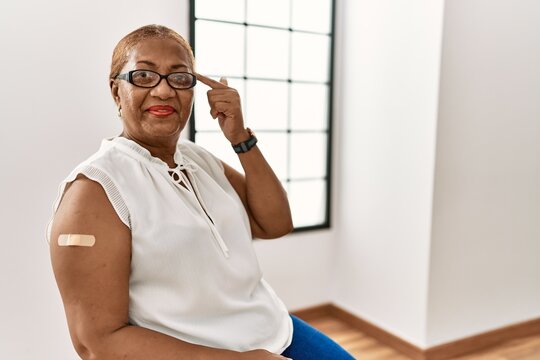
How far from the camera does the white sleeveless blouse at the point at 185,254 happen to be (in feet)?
3.21

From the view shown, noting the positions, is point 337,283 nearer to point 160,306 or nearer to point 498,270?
point 498,270

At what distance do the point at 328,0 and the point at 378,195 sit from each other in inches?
47.3

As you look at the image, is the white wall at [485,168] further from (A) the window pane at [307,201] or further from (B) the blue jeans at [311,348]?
(B) the blue jeans at [311,348]

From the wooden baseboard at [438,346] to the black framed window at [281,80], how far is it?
1.84ft

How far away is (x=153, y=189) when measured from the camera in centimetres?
104

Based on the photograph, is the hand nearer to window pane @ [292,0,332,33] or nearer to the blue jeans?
the blue jeans

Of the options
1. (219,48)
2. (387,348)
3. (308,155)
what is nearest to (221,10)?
(219,48)

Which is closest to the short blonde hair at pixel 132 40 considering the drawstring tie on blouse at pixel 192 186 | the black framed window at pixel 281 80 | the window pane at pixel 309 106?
the drawstring tie on blouse at pixel 192 186

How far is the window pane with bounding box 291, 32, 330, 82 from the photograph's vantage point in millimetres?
2705

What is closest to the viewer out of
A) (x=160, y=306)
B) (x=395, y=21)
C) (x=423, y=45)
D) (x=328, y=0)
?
(x=160, y=306)

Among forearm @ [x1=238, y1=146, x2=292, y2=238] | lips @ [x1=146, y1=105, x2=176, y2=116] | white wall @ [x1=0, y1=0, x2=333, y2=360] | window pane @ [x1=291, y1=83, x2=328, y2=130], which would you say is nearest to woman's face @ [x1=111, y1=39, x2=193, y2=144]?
lips @ [x1=146, y1=105, x2=176, y2=116]

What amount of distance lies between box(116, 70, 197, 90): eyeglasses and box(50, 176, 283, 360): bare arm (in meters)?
0.27

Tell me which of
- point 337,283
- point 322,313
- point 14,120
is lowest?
point 322,313

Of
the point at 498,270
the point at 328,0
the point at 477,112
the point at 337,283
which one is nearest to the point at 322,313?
the point at 337,283
